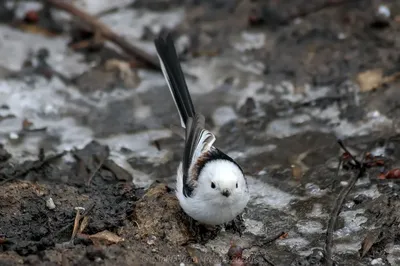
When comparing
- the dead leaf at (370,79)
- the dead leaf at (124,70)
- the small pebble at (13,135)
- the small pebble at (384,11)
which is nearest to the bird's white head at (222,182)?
the small pebble at (13,135)

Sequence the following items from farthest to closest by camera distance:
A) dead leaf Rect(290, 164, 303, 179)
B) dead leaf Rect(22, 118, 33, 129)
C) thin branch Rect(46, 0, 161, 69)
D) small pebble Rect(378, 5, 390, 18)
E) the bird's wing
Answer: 1. small pebble Rect(378, 5, 390, 18)
2. thin branch Rect(46, 0, 161, 69)
3. dead leaf Rect(22, 118, 33, 129)
4. dead leaf Rect(290, 164, 303, 179)
5. the bird's wing

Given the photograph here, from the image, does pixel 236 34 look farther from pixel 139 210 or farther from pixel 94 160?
pixel 139 210

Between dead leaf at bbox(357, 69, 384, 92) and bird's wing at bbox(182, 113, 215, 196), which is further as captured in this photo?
dead leaf at bbox(357, 69, 384, 92)

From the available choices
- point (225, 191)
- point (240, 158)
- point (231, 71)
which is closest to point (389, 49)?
point (231, 71)

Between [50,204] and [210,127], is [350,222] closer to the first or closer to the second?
[210,127]

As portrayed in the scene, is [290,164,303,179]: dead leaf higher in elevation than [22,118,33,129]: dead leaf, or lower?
higher

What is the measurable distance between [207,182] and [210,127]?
1746mm

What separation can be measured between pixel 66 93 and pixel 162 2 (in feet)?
5.79

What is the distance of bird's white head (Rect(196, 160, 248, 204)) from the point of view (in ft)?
13.3

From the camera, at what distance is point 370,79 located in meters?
6.12

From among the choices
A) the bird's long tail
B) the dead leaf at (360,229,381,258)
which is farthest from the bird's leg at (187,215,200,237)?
the dead leaf at (360,229,381,258)

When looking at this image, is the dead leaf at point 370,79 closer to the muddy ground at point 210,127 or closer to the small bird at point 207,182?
the muddy ground at point 210,127

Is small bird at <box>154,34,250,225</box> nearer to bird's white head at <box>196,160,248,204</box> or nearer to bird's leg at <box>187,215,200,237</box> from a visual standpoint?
bird's white head at <box>196,160,248,204</box>

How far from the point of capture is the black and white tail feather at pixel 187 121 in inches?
174
